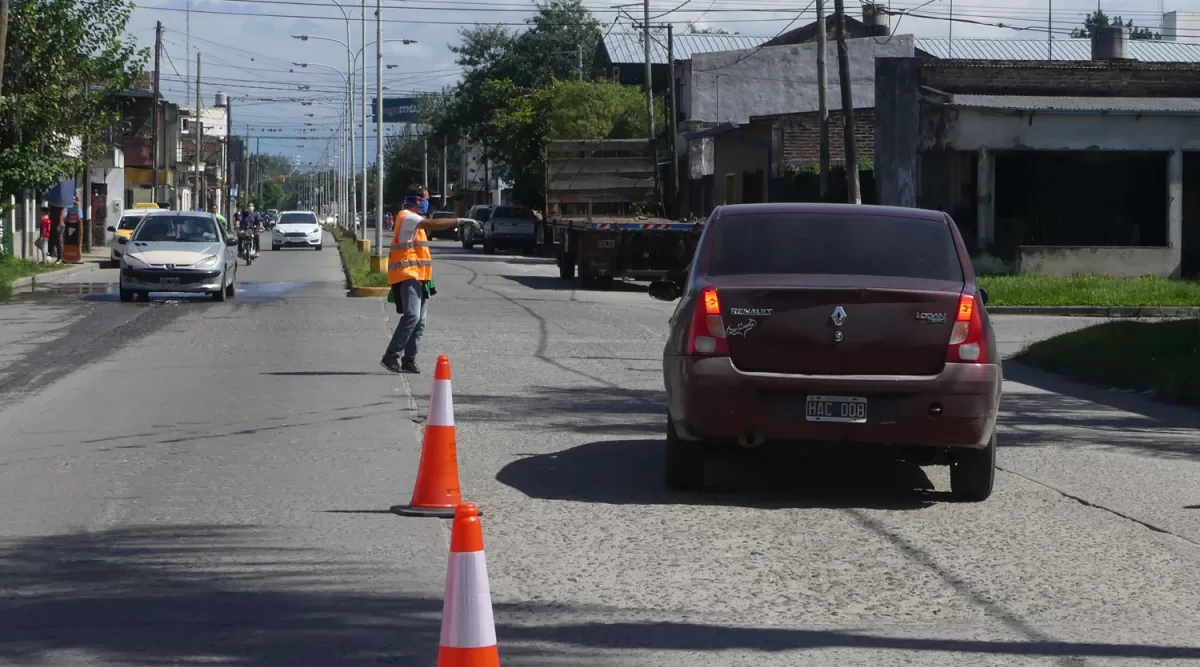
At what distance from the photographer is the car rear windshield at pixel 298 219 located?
60.8 m

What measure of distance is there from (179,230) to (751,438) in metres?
20.3

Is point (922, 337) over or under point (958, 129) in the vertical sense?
under

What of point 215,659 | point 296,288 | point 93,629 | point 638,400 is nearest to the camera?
point 215,659

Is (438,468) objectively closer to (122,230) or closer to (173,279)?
(173,279)

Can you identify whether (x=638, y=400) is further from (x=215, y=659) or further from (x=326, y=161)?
(x=326, y=161)

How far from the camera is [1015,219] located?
3500cm

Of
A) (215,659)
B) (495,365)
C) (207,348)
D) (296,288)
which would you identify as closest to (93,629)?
(215,659)

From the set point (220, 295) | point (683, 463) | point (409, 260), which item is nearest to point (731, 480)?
point (683, 463)

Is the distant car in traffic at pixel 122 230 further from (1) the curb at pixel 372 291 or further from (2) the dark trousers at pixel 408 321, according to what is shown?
(2) the dark trousers at pixel 408 321

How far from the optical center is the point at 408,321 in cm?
1459

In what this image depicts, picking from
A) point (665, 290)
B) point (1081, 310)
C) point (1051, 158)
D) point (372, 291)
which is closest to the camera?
point (665, 290)

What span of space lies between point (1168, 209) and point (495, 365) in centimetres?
2241

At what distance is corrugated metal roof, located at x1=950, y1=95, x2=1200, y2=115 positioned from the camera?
111 ft

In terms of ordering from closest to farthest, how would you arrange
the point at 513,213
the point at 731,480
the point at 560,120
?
the point at 731,480 < the point at 513,213 < the point at 560,120
